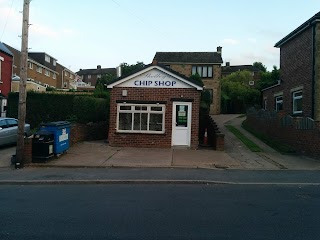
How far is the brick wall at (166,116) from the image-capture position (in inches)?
714

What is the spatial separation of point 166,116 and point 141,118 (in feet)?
4.34

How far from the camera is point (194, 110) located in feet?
59.5

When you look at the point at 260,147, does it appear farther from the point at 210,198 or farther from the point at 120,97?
the point at 210,198

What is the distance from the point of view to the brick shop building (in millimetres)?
18172

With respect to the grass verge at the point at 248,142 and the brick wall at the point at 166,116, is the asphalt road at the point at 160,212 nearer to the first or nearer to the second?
the grass verge at the point at 248,142

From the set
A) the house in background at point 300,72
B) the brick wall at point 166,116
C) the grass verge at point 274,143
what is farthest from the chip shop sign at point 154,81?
the house in background at point 300,72

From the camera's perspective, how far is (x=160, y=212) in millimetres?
6855

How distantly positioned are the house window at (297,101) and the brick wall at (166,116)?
741 centimetres

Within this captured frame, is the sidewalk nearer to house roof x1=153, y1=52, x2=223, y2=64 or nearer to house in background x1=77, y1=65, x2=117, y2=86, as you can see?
house roof x1=153, y1=52, x2=223, y2=64

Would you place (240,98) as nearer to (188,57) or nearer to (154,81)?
(188,57)

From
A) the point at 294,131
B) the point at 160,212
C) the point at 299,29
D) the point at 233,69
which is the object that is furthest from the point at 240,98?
the point at 160,212

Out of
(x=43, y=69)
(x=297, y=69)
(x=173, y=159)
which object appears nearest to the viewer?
(x=173, y=159)

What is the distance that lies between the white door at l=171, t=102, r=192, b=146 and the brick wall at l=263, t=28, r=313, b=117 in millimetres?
7084

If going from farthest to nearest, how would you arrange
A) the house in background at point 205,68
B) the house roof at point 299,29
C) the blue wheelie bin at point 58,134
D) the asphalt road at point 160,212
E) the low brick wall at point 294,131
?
the house in background at point 205,68, the house roof at point 299,29, the low brick wall at point 294,131, the blue wheelie bin at point 58,134, the asphalt road at point 160,212
